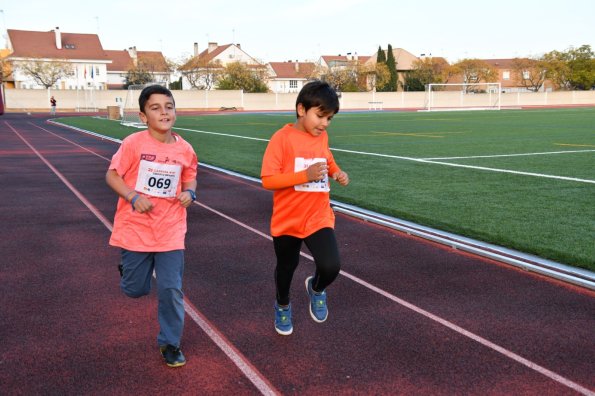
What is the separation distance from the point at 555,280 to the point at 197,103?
62760 millimetres

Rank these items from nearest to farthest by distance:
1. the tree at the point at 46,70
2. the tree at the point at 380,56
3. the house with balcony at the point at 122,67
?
1. the tree at the point at 46,70
2. the tree at the point at 380,56
3. the house with balcony at the point at 122,67

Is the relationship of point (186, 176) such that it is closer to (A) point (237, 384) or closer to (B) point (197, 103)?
(A) point (237, 384)

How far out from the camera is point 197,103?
66062 millimetres

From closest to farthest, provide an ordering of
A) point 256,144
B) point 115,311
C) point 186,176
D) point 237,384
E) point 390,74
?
point 237,384, point 186,176, point 115,311, point 256,144, point 390,74

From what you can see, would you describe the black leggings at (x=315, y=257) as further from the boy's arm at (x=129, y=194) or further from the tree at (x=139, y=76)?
the tree at (x=139, y=76)

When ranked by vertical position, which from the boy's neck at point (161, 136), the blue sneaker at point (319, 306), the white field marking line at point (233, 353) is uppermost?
the boy's neck at point (161, 136)

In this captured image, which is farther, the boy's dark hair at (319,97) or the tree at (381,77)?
the tree at (381,77)

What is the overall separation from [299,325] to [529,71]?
318ft

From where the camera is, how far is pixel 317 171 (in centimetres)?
380

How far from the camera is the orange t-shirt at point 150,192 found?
384 centimetres

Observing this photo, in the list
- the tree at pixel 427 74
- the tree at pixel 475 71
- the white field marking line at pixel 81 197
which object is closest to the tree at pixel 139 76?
the tree at pixel 427 74

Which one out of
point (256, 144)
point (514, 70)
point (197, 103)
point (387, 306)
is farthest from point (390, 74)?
point (387, 306)

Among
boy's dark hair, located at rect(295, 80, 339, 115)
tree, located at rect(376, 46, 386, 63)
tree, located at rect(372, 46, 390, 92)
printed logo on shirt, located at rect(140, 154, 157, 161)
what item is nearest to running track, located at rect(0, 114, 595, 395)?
printed logo on shirt, located at rect(140, 154, 157, 161)

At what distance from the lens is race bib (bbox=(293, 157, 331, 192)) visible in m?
4.07
